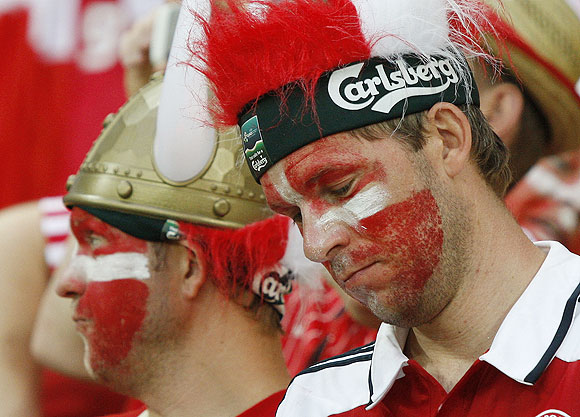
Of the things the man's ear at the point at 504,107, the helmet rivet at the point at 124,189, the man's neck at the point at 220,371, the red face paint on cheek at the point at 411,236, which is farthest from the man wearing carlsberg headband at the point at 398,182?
the man's ear at the point at 504,107

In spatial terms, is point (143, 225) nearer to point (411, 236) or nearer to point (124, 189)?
point (124, 189)

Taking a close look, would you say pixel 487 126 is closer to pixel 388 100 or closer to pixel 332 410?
pixel 388 100

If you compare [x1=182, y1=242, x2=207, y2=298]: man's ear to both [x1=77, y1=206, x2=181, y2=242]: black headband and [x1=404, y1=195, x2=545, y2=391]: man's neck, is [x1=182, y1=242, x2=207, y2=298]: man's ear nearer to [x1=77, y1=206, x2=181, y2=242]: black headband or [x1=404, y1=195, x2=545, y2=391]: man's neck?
[x1=77, y1=206, x2=181, y2=242]: black headband

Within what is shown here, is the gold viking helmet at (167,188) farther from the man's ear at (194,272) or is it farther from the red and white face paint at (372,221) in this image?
the red and white face paint at (372,221)

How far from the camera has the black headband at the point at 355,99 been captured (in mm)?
1817

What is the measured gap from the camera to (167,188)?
2506 mm

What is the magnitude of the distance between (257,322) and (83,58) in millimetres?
3461

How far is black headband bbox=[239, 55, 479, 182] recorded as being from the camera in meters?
1.82

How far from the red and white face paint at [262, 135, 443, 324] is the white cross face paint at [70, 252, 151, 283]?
30.4 inches

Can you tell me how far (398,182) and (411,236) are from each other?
0.33ft

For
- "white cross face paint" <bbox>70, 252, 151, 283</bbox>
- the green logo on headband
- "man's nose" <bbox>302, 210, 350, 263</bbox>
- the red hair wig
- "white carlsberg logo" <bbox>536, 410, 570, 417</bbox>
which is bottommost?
"white cross face paint" <bbox>70, 252, 151, 283</bbox>

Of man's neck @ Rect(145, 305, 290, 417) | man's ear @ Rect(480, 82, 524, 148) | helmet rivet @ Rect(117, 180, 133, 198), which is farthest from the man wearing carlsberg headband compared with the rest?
man's ear @ Rect(480, 82, 524, 148)

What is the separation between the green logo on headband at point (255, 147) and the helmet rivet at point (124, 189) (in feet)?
2.06

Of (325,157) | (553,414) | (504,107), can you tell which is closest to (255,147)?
(325,157)
